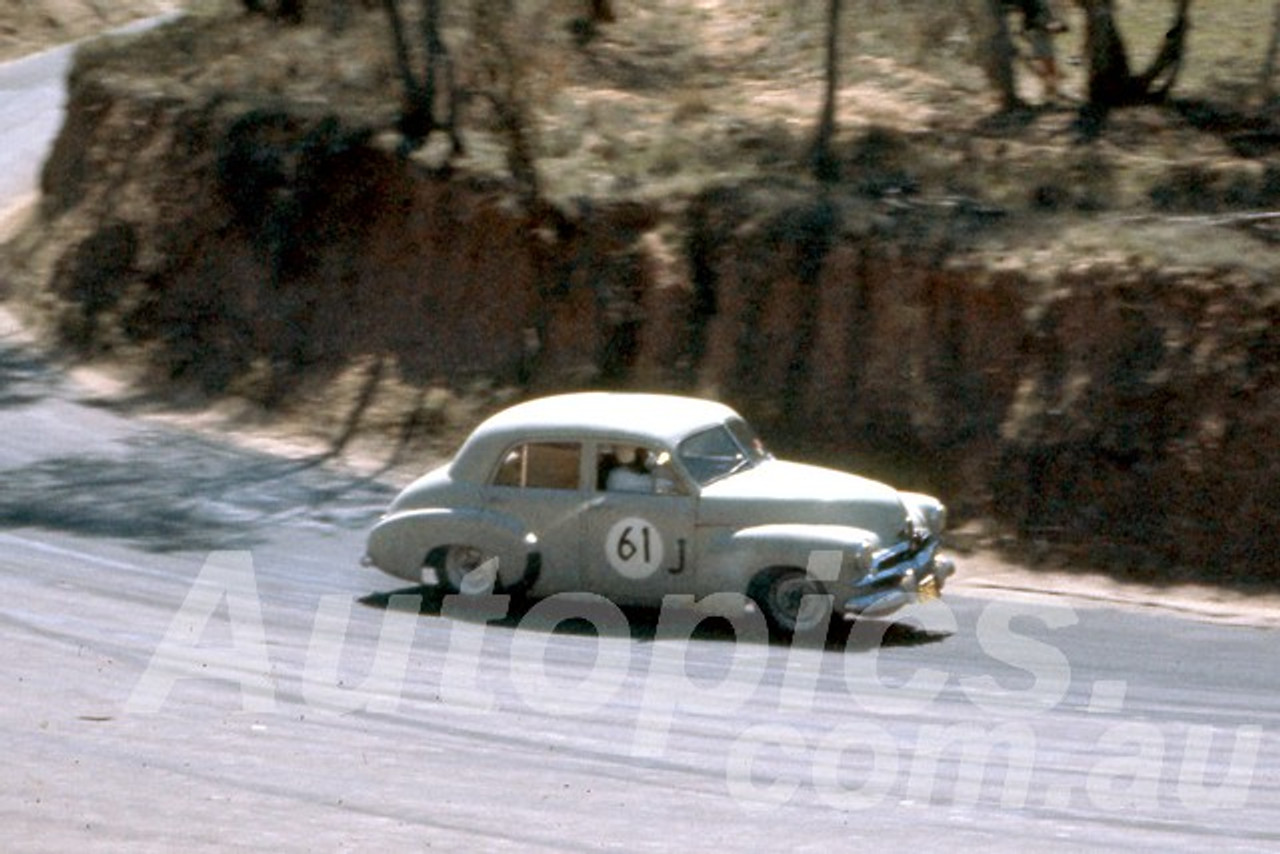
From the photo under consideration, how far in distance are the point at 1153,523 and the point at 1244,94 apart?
855 centimetres

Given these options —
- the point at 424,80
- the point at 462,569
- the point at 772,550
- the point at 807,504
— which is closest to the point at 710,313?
the point at 424,80

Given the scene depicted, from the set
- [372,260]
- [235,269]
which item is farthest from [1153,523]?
[235,269]

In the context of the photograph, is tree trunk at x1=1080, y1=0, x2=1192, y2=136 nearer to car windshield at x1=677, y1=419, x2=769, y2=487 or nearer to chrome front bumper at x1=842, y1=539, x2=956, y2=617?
car windshield at x1=677, y1=419, x2=769, y2=487

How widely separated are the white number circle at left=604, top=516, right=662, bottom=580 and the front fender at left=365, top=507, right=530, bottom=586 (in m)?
0.60

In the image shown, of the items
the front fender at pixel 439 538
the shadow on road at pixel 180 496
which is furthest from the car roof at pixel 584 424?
the shadow on road at pixel 180 496

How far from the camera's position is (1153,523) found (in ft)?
55.6

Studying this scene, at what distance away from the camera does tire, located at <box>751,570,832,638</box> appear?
45.6 ft

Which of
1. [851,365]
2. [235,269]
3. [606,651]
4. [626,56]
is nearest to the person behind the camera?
[606,651]

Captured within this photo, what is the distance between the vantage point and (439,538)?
585 inches

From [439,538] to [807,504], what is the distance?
8.43 feet

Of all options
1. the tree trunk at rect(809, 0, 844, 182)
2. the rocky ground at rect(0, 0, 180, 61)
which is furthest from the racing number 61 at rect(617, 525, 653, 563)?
the rocky ground at rect(0, 0, 180, 61)

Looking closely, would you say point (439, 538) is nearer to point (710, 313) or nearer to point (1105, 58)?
point (710, 313)

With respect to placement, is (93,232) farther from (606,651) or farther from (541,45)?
(606,651)

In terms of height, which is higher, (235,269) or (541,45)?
(541,45)
